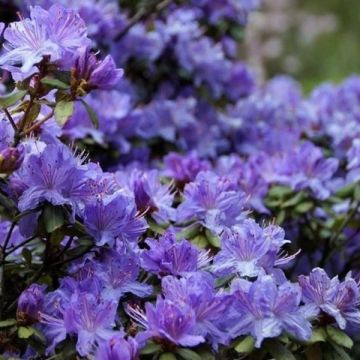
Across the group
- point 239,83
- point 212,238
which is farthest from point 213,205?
point 239,83

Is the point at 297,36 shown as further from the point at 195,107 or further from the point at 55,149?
the point at 55,149

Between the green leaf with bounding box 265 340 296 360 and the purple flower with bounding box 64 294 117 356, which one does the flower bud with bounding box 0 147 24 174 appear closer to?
the purple flower with bounding box 64 294 117 356

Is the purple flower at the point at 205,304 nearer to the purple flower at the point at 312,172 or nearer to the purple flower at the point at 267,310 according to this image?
the purple flower at the point at 267,310

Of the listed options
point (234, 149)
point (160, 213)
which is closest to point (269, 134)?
point (234, 149)

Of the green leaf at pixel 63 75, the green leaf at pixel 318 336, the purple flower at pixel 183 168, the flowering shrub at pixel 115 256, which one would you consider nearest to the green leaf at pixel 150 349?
the flowering shrub at pixel 115 256

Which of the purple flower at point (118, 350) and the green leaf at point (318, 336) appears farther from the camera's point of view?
the green leaf at point (318, 336)

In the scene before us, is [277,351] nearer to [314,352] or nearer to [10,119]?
[314,352]
